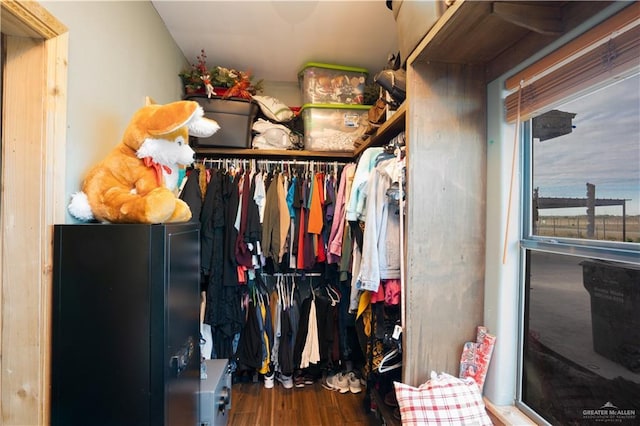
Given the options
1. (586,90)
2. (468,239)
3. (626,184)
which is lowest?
(468,239)

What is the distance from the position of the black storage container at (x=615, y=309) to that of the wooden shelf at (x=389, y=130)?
3.12 feet

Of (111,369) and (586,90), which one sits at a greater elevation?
(586,90)

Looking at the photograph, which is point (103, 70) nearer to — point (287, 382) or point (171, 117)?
point (171, 117)

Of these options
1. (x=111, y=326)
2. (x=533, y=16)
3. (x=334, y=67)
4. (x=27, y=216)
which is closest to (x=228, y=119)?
(x=334, y=67)

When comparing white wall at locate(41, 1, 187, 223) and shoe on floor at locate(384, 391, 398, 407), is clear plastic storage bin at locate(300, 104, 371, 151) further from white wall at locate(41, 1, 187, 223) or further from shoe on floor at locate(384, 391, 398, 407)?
shoe on floor at locate(384, 391, 398, 407)

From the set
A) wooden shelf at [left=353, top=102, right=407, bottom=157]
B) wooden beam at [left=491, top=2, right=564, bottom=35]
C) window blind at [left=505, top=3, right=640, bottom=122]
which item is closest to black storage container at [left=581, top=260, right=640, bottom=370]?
window blind at [left=505, top=3, right=640, bottom=122]

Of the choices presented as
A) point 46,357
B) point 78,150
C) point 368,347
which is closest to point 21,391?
point 46,357

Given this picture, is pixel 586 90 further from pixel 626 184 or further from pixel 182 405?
pixel 182 405

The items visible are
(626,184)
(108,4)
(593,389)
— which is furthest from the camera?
(108,4)

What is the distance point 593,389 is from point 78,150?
2058 mm

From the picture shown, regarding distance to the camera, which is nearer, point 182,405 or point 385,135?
point 182,405

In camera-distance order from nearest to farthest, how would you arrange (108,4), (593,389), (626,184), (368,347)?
(626,184) < (593,389) < (108,4) < (368,347)

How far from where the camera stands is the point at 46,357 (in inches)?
34.7

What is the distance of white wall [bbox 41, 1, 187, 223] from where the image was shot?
1021 millimetres
